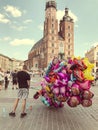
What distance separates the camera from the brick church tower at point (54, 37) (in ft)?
411

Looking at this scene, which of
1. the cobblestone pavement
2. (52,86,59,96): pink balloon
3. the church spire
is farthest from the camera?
the church spire

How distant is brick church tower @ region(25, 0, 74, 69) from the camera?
125 m

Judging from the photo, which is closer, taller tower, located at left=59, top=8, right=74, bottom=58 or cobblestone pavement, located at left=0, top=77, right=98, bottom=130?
cobblestone pavement, located at left=0, top=77, right=98, bottom=130

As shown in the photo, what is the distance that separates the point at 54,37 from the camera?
414 ft

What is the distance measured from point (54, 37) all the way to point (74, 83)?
118m

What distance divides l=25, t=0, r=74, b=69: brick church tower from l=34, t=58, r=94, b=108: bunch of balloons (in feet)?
366

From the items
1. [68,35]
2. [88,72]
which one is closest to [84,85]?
[88,72]

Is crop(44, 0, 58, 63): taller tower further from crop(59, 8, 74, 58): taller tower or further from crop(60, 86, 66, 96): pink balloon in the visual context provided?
crop(60, 86, 66, 96): pink balloon

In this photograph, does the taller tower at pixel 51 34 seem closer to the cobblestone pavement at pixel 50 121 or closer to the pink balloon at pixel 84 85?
the cobblestone pavement at pixel 50 121

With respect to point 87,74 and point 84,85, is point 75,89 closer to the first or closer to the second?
point 84,85

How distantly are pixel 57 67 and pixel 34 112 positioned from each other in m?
1.82

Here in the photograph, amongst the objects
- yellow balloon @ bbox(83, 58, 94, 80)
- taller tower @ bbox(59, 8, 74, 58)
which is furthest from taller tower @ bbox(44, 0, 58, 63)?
yellow balloon @ bbox(83, 58, 94, 80)

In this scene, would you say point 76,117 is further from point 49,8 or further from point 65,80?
point 49,8

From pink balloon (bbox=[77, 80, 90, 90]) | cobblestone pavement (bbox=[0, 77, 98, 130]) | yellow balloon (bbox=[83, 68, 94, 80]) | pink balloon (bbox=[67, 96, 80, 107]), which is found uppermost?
yellow balloon (bbox=[83, 68, 94, 80])
